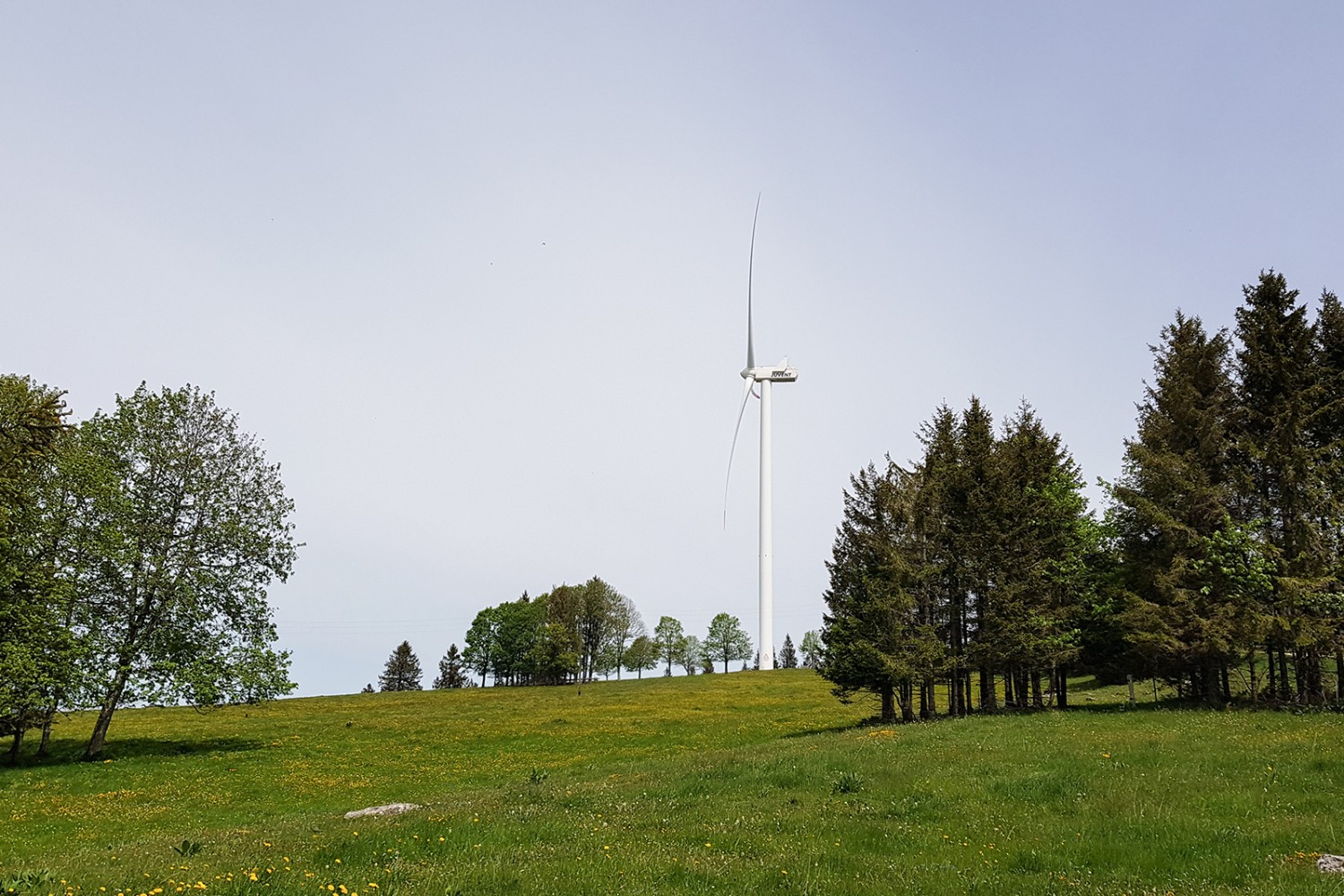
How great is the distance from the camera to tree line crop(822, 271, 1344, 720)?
31.0 metres

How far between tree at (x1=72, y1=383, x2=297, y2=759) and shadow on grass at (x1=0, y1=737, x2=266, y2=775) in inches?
55.0

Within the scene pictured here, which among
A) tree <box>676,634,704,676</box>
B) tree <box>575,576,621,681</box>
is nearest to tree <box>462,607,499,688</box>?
tree <box>575,576,621,681</box>

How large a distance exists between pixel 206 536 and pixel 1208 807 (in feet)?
143

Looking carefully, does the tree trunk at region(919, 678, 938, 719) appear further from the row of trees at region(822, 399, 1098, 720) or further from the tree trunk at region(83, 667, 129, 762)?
the tree trunk at region(83, 667, 129, 762)

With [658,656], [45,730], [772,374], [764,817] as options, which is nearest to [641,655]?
[658,656]

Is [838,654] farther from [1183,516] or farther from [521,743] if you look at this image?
[521,743]

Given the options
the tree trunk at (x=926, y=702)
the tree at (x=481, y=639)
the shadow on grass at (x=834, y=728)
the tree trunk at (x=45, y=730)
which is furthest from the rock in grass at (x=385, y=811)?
the tree at (x=481, y=639)

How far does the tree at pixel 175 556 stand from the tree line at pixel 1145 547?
3108 cm

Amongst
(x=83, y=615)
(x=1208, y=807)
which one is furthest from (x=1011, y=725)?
(x=83, y=615)

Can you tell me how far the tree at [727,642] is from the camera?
16800 cm

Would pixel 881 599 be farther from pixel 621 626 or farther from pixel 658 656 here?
pixel 658 656

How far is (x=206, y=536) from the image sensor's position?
4056cm

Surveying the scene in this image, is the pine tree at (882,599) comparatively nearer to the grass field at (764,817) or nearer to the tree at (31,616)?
the grass field at (764,817)

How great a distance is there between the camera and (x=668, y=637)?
520 ft
